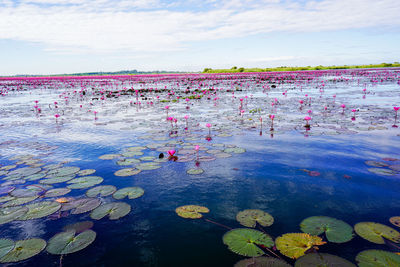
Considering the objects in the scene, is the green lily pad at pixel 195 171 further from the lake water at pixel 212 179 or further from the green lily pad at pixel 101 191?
the green lily pad at pixel 101 191

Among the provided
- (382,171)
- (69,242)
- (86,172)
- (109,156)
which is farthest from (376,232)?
(109,156)

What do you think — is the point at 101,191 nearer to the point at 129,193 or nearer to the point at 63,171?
the point at 129,193

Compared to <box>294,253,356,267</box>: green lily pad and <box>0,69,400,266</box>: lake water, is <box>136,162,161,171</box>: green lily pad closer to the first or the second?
<box>0,69,400,266</box>: lake water

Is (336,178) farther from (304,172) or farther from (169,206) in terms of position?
(169,206)

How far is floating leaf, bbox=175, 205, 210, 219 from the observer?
3461mm

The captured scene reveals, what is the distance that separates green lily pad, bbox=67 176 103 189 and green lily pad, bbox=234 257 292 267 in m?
A: 3.10

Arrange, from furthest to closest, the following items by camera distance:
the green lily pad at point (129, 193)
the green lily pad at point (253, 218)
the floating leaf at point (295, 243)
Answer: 1. the green lily pad at point (129, 193)
2. the green lily pad at point (253, 218)
3. the floating leaf at point (295, 243)

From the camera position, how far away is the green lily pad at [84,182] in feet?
14.2

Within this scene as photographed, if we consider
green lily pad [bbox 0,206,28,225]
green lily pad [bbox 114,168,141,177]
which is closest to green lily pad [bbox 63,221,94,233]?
green lily pad [bbox 0,206,28,225]

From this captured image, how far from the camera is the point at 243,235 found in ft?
9.70

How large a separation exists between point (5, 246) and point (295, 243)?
3449 millimetres

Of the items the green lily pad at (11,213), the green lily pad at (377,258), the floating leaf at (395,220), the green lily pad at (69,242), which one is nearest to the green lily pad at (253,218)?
the green lily pad at (377,258)

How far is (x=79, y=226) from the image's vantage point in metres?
3.23

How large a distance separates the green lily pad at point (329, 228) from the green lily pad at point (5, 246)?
3589 millimetres
